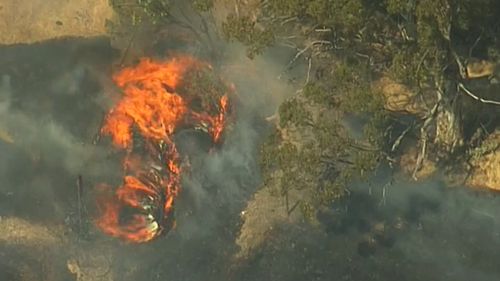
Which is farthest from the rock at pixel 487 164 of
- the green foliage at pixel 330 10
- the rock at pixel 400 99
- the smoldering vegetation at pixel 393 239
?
the green foliage at pixel 330 10

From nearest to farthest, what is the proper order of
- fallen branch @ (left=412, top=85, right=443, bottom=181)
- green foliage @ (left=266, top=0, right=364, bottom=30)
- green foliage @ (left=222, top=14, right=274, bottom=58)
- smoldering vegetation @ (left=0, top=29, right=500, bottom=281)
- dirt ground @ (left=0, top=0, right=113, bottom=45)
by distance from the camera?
green foliage @ (left=266, top=0, right=364, bottom=30) < green foliage @ (left=222, top=14, right=274, bottom=58) < smoldering vegetation @ (left=0, top=29, right=500, bottom=281) < fallen branch @ (left=412, top=85, right=443, bottom=181) < dirt ground @ (left=0, top=0, right=113, bottom=45)

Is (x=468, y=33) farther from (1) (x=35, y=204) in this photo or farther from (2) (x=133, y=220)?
(1) (x=35, y=204)

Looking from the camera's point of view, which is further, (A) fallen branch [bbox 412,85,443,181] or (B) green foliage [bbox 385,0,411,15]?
(A) fallen branch [bbox 412,85,443,181]

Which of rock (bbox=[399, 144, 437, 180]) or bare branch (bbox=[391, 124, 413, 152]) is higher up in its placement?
bare branch (bbox=[391, 124, 413, 152])

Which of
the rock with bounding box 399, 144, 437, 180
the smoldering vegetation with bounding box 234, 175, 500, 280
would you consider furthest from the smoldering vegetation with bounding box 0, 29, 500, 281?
the rock with bounding box 399, 144, 437, 180

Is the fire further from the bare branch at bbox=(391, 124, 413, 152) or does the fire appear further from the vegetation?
the bare branch at bbox=(391, 124, 413, 152)

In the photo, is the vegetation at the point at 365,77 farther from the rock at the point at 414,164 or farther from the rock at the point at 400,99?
the rock at the point at 400,99

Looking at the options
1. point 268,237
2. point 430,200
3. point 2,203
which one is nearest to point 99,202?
point 2,203

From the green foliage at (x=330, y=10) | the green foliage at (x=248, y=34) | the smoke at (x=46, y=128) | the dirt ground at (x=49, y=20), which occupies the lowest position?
the smoke at (x=46, y=128)
